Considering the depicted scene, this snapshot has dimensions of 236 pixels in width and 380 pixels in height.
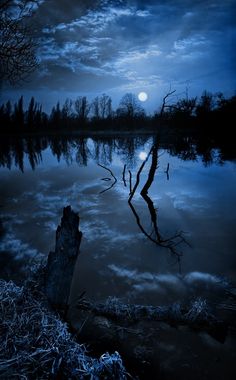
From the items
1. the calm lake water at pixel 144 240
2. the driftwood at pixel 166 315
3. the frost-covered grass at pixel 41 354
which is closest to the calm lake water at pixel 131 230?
the calm lake water at pixel 144 240

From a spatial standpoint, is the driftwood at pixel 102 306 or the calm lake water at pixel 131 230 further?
the calm lake water at pixel 131 230

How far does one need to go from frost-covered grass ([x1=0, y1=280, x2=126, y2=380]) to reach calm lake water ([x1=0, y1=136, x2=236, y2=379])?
4.57 ft

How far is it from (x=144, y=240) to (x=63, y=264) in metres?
4.06

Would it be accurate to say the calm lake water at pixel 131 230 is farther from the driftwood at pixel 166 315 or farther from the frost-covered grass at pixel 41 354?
the frost-covered grass at pixel 41 354

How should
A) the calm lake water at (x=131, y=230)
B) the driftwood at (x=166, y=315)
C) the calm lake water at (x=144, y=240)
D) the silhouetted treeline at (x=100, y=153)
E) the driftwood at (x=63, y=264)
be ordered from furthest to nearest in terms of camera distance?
the silhouetted treeline at (x=100, y=153), the calm lake water at (x=131, y=230), the calm lake water at (x=144, y=240), the driftwood at (x=166, y=315), the driftwood at (x=63, y=264)

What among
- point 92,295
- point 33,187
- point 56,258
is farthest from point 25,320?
point 33,187

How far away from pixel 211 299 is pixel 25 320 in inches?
144

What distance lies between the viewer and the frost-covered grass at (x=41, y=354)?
2514 millimetres

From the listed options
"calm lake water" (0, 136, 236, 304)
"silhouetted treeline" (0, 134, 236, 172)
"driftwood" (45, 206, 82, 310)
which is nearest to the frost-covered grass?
"driftwood" (45, 206, 82, 310)

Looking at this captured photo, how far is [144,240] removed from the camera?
798 centimetres

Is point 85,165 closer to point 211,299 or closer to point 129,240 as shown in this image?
point 129,240

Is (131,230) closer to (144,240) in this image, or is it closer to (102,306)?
(144,240)

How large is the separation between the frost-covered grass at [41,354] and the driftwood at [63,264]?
0.81 m

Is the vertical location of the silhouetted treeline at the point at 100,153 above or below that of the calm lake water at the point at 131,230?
above
